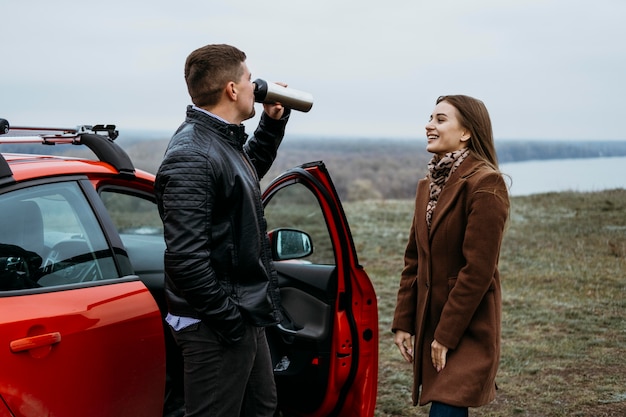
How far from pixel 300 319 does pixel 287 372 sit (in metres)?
0.30

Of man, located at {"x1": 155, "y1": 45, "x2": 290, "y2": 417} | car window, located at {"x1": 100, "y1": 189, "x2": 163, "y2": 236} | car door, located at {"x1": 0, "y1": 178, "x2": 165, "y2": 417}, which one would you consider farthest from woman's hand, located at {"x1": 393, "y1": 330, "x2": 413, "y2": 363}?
car window, located at {"x1": 100, "y1": 189, "x2": 163, "y2": 236}

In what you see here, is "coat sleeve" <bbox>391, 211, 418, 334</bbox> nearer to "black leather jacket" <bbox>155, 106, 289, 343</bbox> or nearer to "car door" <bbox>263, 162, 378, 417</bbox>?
"car door" <bbox>263, 162, 378, 417</bbox>

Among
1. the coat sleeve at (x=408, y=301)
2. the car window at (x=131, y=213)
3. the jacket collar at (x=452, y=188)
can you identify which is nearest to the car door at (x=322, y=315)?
the coat sleeve at (x=408, y=301)

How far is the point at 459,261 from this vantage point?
2867mm

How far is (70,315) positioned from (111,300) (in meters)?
0.23

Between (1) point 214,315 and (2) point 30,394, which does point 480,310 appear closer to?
(1) point 214,315

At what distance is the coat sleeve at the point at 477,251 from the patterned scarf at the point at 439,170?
0.55ft

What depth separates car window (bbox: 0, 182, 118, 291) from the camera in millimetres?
2598

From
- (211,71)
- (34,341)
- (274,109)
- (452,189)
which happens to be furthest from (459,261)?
(34,341)

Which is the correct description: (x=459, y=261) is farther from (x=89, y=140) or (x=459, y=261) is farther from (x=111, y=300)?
(x=89, y=140)

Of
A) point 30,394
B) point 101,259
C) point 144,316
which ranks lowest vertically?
point 30,394

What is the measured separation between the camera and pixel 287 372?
12.4 feet

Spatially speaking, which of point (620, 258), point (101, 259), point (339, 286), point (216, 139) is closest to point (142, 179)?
point (101, 259)

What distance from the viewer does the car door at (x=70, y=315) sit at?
7.96 feet
